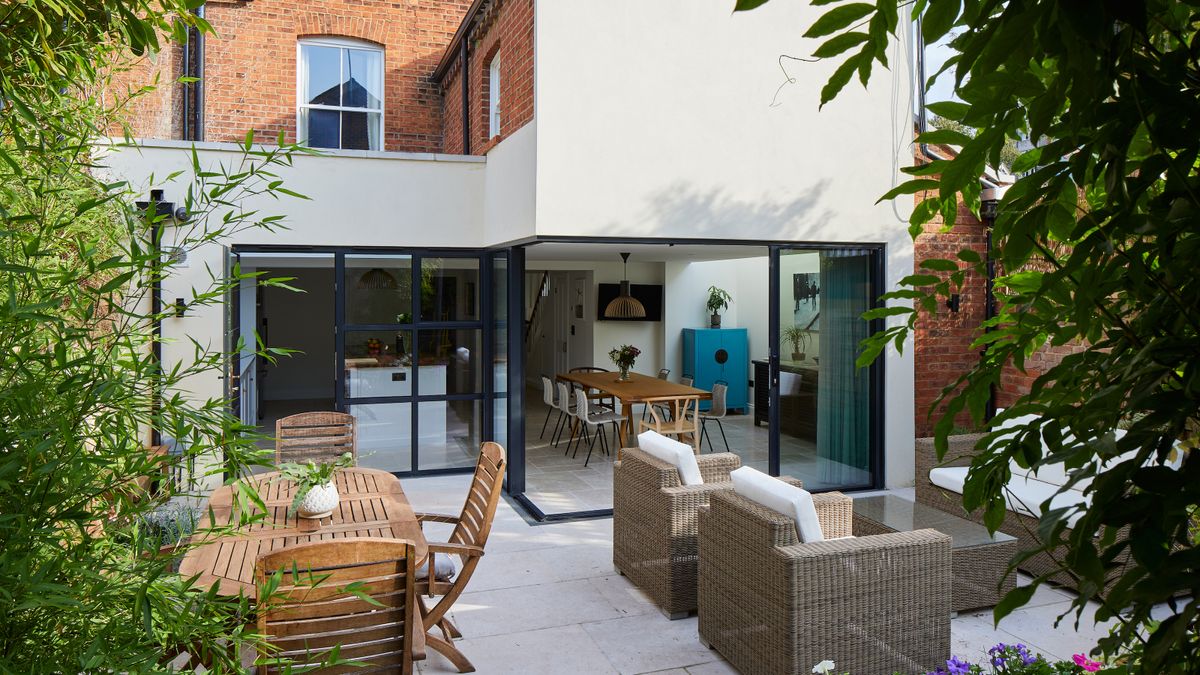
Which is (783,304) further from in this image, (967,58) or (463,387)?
(967,58)

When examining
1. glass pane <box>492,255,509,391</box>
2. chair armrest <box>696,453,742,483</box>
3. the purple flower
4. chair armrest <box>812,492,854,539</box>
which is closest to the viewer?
the purple flower

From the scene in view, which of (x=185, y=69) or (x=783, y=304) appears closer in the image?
(x=783, y=304)

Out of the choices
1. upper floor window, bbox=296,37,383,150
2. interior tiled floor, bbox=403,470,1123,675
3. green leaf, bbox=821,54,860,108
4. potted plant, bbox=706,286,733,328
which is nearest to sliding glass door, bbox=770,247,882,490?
interior tiled floor, bbox=403,470,1123,675

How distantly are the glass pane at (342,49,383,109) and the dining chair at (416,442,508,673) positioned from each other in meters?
7.46

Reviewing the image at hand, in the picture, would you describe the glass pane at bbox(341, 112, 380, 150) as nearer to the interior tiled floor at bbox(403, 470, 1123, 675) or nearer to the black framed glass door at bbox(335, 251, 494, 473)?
the black framed glass door at bbox(335, 251, 494, 473)

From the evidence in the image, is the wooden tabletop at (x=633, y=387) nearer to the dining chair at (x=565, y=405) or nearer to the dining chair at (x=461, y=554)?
the dining chair at (x=565, y=405)

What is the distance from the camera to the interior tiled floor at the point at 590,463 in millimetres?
7773

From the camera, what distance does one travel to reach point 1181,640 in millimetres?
673

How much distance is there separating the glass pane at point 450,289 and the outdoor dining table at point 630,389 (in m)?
1.82

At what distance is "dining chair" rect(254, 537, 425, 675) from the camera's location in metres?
2.97

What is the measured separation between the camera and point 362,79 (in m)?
11.1

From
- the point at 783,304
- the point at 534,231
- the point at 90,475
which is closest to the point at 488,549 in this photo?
the point at 534,231

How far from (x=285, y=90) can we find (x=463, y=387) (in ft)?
15.4

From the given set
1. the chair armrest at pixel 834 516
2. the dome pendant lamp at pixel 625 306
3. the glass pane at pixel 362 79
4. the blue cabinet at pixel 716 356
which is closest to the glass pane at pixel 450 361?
the glass pane at pixel 362 79
